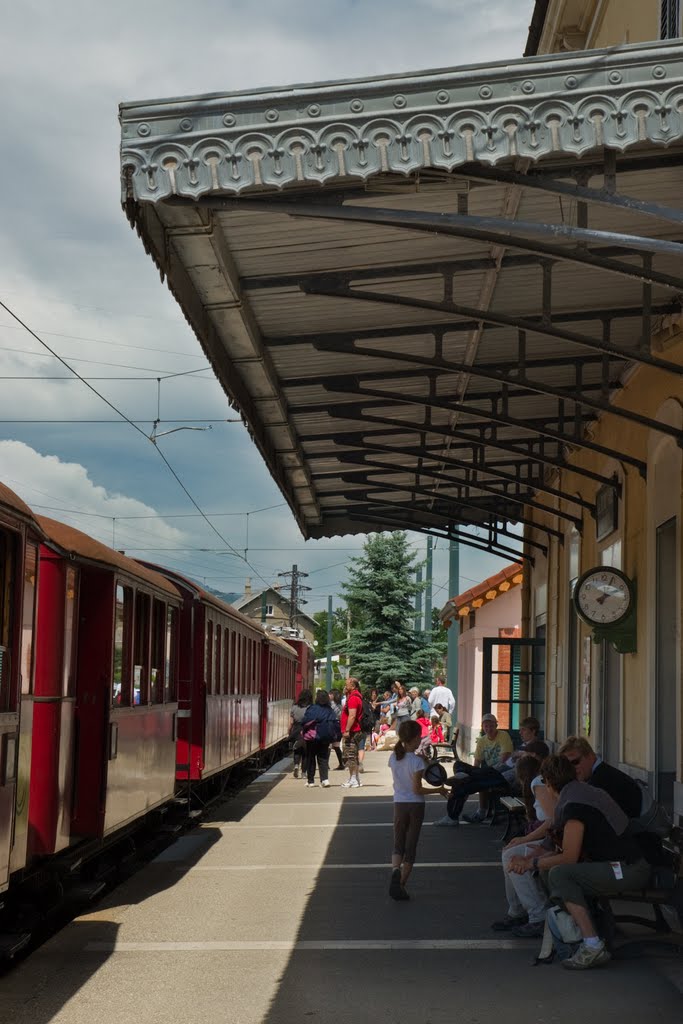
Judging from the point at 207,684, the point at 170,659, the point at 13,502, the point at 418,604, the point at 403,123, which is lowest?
the point at 207,684

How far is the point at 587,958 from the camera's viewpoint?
746 centimetres

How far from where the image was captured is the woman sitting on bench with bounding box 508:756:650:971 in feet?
24.6

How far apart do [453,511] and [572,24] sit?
6.92 meters

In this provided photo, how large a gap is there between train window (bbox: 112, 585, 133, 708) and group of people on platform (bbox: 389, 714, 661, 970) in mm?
2076

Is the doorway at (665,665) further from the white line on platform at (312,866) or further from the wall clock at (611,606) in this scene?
the white line on platform at (312,866)

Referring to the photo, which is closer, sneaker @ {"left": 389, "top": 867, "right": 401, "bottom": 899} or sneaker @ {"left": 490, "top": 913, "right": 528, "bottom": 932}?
sneaker @ {"left": 490, "top": 913, "right": 528, "bottom": 932}

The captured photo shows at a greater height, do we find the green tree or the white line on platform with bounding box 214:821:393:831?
the green tree

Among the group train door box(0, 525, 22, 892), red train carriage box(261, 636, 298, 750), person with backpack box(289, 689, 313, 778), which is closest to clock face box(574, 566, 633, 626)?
train door box(0, 525, 22, 892)

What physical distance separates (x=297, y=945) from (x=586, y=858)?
72.5 inches

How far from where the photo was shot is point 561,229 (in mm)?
6035

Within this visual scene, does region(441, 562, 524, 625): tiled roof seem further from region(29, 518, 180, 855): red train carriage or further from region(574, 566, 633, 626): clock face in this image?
region(29, 518, 180, 855): red train carriage

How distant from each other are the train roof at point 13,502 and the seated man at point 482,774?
7.70 meters

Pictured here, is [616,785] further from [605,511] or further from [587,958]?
[605,511]

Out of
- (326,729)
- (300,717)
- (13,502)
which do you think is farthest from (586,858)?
(300,717)
